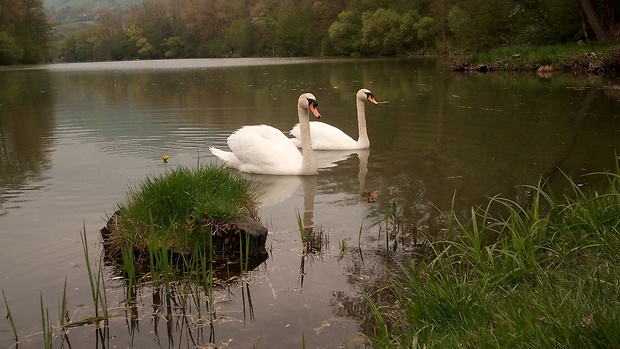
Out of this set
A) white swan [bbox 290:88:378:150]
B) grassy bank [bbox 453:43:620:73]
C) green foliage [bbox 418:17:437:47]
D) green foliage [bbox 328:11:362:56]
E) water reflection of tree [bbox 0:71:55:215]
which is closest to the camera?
water reflection of tree [bbox 0:71:55:215]

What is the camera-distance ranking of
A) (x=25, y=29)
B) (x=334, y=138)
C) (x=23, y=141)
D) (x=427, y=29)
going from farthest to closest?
1. (x=25, y=29)
2. (x=427, y=29)
3. (x=23, y=141)
4. (x=334, y=138)

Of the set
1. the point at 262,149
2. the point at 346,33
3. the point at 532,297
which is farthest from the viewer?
the point at 346,33

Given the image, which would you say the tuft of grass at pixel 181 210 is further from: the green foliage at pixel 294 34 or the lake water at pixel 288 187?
the green foliage at pixel 294 34

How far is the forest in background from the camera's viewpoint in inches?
1393

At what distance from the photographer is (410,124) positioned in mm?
13484

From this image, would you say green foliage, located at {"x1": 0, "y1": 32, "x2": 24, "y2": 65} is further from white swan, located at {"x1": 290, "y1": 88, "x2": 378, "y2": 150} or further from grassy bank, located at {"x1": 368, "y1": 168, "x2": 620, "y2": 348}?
grassy bank, located at {"x1": 368, "y1": 168, "x2": 620, "y2": 348}

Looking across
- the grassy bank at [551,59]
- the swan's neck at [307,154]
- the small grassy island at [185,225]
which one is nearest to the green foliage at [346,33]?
the grassy bank at [551,59]

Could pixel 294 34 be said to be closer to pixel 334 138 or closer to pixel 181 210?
pixel 334 138

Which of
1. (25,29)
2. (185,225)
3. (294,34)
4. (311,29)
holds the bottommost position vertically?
(185,225)

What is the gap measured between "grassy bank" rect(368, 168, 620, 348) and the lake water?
52cm

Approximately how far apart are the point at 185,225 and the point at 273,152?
140 inches

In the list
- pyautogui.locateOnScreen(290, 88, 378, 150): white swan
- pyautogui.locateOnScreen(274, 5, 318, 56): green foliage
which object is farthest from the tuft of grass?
pyautogui.locateOnScreen(274, 5, 318, 56): green foliage

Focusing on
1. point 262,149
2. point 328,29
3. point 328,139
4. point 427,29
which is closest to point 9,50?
point 328,29

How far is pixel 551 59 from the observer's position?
27984 millimetres
